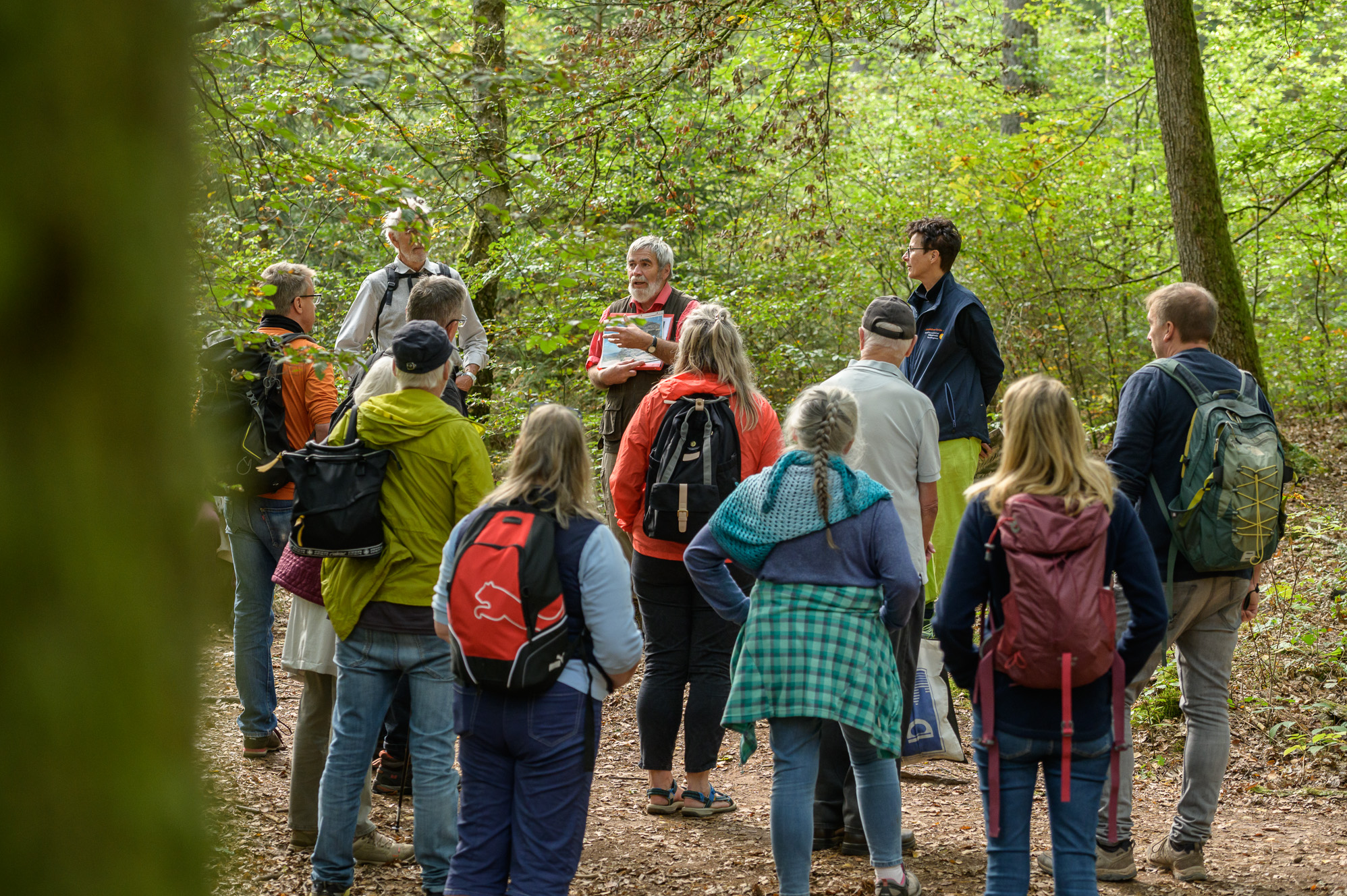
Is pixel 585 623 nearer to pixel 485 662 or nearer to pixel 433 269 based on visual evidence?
pixel 485 662

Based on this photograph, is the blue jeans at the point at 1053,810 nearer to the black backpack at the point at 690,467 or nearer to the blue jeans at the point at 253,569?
the black backpack at the point at 690,467

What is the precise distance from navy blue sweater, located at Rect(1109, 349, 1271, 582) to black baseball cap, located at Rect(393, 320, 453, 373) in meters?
2.67

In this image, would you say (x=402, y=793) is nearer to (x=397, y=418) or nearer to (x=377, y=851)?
(x=377, y=851)

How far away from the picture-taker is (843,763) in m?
4.66

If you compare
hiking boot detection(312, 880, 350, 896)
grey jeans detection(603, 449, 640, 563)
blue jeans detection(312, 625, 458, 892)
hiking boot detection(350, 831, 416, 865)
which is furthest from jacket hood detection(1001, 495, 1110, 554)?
grey jeans detection(603, 449, 640, 563)

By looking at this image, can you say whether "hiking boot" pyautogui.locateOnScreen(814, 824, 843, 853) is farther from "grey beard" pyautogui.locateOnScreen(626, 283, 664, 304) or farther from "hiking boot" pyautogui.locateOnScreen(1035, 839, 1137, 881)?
"grey beard" pyautogui.locateOnScreen(626, 283, 664, 304)

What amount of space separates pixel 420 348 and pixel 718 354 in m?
1.52

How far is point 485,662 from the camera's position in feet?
10.8

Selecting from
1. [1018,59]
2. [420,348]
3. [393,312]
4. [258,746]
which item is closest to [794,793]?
[420,348]

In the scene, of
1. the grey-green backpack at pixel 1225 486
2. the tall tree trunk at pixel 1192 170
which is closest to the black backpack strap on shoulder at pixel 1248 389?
the grey-green backpack at pixel 1225 486

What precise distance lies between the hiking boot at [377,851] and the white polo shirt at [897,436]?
2489 millimetres

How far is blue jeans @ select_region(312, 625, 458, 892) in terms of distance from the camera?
3885mm

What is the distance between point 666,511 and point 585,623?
4.90ft

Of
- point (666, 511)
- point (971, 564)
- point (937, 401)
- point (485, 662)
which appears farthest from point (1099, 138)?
point (485, 662)
